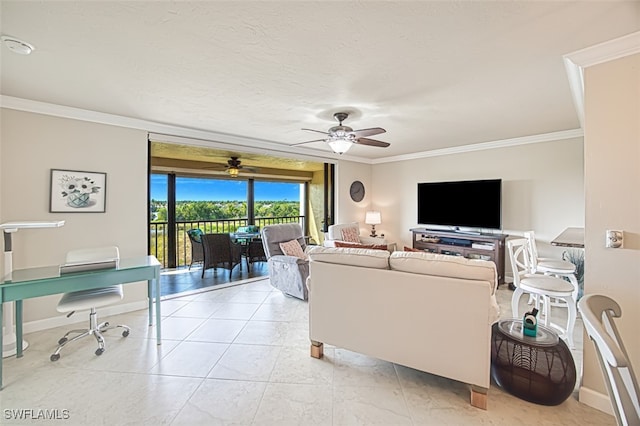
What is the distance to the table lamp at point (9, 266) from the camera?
2524mm

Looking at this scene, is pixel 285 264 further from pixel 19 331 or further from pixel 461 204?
pixel 461 204

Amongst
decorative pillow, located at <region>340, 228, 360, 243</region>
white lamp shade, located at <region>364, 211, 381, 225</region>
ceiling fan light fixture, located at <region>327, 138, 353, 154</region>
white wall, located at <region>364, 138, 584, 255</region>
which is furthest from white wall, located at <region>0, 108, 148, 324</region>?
white wall, located at <region>364, 138, 584, 255</region>

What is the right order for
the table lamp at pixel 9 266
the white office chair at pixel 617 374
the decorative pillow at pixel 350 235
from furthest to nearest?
the decorative pillow at pixel 350 235, the table lamp at pixel 9 266, the white office chair at pixel 617 374

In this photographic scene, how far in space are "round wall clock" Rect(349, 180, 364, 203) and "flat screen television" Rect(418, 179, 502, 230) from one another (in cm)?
137

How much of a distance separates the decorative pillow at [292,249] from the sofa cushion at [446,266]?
7.76 feet

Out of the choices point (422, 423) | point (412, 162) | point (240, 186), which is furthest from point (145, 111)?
point (412, 162)

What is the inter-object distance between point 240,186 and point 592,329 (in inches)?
293

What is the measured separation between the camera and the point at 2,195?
2.85 meters

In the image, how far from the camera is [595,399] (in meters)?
1.91

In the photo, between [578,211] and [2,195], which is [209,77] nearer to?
[2,195]

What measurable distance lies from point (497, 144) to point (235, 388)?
17.1 feet

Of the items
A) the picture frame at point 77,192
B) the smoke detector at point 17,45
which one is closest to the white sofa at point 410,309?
the smoke detector at point 17,45

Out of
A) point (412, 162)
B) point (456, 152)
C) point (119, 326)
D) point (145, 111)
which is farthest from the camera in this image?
point (412, 162)

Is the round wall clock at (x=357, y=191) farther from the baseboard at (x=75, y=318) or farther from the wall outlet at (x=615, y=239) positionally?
the wall outlet at (x=615, y=239)
